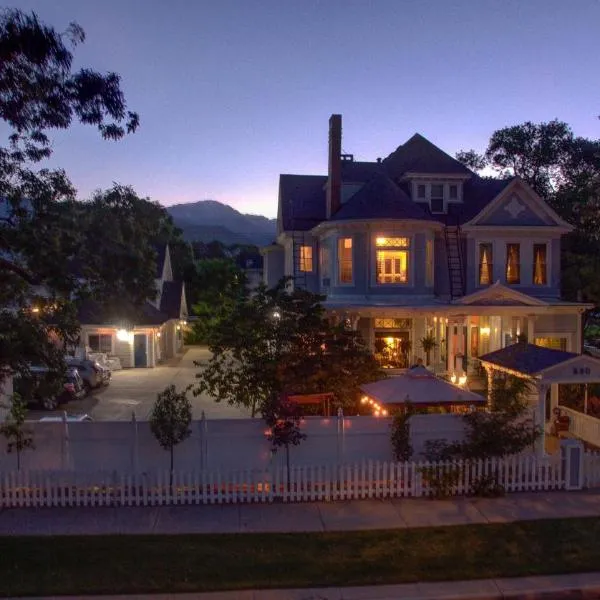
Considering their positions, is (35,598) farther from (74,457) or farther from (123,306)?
(123,306)

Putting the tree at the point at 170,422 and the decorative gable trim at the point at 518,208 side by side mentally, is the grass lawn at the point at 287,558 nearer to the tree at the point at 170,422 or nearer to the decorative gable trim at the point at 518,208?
the tree at the point at 170,422

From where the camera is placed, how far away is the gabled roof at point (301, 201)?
2901 centimetres

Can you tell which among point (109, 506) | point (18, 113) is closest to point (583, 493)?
point (109, 506)

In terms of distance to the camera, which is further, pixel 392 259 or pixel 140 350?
pixel 140 350

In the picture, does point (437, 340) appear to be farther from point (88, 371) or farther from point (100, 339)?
point (100, 339)

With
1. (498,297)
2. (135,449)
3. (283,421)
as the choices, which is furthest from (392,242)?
(135,449)

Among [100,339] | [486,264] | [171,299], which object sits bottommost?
[100,339]

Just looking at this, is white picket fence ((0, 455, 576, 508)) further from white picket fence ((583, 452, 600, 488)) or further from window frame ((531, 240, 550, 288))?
window frame ((531, 240, 550, 288))

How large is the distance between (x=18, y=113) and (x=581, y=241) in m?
29.6

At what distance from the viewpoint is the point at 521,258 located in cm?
2586

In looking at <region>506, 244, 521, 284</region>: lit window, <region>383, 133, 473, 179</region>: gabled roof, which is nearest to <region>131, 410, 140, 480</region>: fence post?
<region>383, 133, 473, 179</region>: gabled roof

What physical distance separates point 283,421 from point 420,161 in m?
17.1

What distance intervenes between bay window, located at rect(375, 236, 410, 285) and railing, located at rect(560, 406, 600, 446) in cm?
874

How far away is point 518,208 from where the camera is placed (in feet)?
84.4
